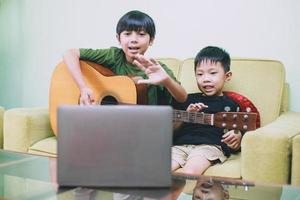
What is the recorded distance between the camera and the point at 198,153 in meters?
1.68

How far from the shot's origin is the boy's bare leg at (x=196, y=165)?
160 centimetres

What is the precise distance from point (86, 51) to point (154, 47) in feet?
1.67

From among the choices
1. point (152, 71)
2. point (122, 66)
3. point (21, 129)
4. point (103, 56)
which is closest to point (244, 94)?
point (152, 71)

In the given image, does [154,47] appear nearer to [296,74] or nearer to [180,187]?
[296,74]

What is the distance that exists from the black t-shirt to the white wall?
1.51 ft

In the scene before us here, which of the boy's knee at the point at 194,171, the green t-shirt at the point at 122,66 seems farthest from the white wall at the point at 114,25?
the boy's knee at the point at 194,171

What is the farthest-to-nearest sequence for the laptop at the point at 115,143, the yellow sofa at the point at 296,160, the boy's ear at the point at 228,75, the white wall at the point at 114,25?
the white wall at the point at 114,25 < the boy's ear at the point at 228,75 < the yellow sofa at the point at 296,160 < the laptop at the point at 115,143

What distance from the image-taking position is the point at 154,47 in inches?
92.9

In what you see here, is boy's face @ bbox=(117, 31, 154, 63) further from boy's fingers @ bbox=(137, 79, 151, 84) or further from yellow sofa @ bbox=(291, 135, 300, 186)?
yellow sofa @ bbox=(291, 135, 300, 186)

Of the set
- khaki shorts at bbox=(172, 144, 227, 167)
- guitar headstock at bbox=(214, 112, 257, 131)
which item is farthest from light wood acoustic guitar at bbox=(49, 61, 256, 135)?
khaki shorts at bbox=(172, 144, 227, 167)

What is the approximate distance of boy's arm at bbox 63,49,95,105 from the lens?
1.81 m

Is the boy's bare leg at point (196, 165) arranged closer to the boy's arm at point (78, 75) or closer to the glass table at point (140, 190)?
the glass table at point (140, 190)

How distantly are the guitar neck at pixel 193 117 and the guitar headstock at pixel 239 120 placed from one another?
8 centimetres

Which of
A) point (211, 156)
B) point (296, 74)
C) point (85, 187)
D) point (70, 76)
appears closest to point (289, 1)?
point (296, 74)
